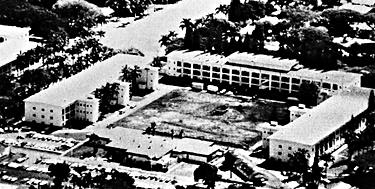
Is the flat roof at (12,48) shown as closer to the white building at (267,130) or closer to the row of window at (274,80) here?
the row of window at (274,80)

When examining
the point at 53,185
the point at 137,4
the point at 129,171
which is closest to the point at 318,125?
the point at 129,171

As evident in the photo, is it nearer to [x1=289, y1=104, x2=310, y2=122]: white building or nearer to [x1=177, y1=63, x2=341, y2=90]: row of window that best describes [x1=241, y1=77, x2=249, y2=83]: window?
[x1=177, y1=63, x2=341, y2=90]: row of window

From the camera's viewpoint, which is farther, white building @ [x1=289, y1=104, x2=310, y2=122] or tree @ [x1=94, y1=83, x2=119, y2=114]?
tree @ [x1=94, y1=83, x2=119, y2=114]

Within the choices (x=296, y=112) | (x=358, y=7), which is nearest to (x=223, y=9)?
(x=358, y=7)

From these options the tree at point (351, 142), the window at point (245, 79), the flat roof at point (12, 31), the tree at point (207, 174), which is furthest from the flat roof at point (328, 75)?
the flat roof at point (12, 31)

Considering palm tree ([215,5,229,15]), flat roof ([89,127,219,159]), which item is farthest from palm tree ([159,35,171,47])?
flat roof ([89,127,219,159])

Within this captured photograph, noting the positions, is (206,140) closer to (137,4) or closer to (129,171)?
(129,171)
